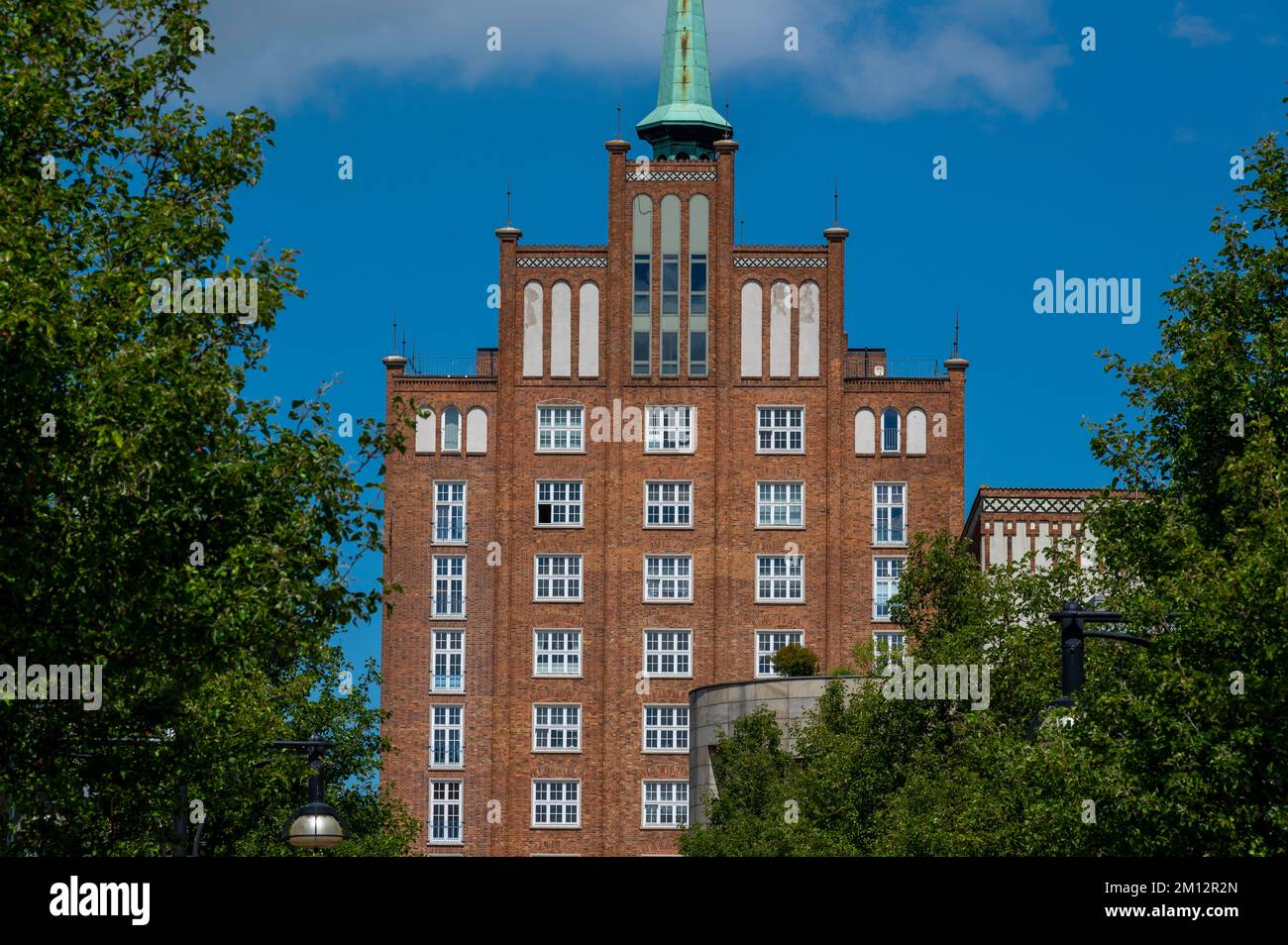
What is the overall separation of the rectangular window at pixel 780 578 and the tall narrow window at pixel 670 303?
962cm

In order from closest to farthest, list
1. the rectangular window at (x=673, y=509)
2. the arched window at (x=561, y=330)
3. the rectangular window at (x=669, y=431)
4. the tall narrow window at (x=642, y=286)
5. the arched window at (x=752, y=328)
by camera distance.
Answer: the rectangular window at (x=673, y=509) → the rectangular window at (x=669, y=431) → the arched window at (x=752, y=328) → the arched window at (x=561, y=330) → the tall narrow window at (x=642, y=286)

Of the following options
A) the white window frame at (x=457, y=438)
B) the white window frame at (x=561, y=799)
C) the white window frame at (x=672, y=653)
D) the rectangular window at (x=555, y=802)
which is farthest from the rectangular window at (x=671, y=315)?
the rectangular window at (x=555, y=802)

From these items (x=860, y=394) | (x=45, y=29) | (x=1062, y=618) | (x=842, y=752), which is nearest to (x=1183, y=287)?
(x=1062, y=618)

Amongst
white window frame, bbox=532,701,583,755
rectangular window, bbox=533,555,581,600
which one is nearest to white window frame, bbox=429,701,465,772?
white window frame, bbox=532,701,583,755

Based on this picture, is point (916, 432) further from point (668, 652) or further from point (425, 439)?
point (425, 439)

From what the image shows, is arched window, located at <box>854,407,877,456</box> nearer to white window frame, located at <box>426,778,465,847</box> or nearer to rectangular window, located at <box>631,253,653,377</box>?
rectangular window, located at <box>631,253,653,377</box>

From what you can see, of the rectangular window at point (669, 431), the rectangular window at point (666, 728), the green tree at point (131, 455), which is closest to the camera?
the green tree at point (131, 455)

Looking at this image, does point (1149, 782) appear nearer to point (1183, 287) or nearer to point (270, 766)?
point (1183, 287)

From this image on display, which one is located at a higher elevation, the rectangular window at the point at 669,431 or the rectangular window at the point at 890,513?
the rectangular window at the point at 669,431

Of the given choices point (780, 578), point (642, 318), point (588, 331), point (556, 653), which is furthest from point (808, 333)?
point (556, 653)

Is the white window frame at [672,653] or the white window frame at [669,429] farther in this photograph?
the white window frame at [669,429]

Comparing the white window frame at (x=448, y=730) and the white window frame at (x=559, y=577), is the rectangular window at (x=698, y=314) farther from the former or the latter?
the white window frame at (x=448, y=730)

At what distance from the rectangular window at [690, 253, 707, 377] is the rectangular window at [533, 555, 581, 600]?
33.9 feet

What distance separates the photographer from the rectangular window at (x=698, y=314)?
92.2 metres
